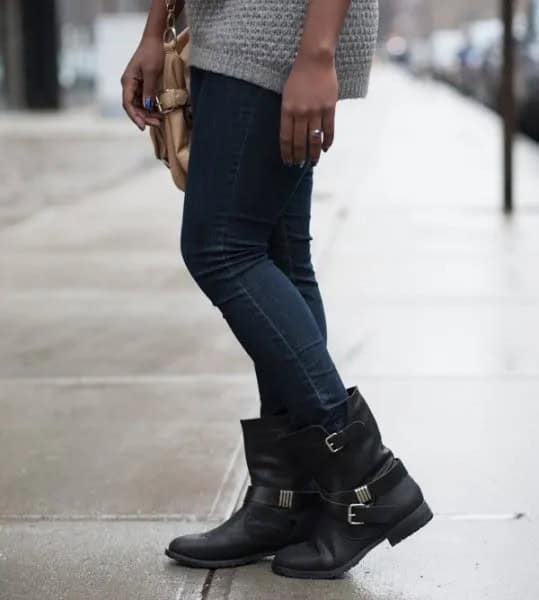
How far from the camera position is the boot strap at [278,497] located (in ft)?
9.36

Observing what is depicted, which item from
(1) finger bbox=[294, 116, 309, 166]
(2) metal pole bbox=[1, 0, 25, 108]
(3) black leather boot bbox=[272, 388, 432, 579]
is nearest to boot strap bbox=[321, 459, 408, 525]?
(3) black leather boot bbox=[272, 388, 432, 579]

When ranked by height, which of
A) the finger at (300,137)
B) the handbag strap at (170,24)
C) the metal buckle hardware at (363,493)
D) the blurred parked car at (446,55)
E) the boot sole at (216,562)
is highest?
the handbag strap at (170,24)

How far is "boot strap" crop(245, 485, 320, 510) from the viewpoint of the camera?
9.36 feet

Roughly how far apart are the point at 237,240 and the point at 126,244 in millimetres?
A: 5753

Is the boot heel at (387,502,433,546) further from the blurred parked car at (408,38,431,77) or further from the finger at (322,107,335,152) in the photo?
the blurred parked car at (408,38,431,77)

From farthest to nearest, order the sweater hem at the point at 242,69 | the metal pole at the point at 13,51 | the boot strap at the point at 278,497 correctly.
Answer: the metal pole at the point at 13,51 → the boot strap at the point at 278,497 → the sweater hem at the point at 242,69

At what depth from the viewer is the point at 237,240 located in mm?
2682

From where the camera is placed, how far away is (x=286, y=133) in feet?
8.25

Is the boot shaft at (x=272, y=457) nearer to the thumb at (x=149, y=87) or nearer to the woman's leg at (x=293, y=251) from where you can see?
the woman's leg at (x=293, y=251)

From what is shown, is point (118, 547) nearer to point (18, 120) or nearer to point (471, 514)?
point (471, 514)

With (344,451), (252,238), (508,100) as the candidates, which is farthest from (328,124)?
(508,100)

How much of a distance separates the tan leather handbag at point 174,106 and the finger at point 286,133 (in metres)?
0.32

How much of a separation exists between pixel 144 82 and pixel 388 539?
1.05 meters

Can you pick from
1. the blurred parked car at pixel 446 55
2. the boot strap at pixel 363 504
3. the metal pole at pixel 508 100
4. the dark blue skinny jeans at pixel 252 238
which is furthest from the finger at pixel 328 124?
the blurred parked car at pixel 446 55
